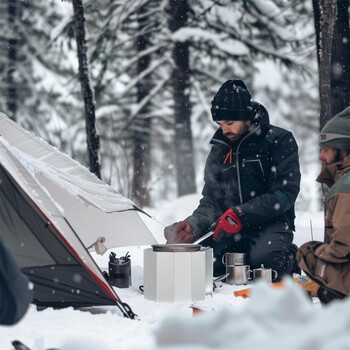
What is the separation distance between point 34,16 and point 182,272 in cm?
1433

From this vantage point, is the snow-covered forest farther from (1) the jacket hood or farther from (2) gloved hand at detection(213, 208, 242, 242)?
(1) the jacket hood

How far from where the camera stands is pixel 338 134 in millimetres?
3980

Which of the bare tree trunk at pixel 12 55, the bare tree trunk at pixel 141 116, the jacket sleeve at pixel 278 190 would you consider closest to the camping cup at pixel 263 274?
the jacket sleeve at pixel 278 190

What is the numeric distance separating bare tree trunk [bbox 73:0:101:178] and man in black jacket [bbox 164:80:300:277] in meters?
2.93

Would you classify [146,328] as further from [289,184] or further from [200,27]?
[200,27]

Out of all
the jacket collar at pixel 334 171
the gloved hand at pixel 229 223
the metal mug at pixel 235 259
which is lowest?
the metal mug at pixel 235 259

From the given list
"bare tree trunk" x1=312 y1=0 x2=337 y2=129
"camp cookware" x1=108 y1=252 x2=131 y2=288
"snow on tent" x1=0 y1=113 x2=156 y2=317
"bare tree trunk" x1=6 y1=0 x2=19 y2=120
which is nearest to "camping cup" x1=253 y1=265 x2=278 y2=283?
"camp cookware" x1=108 y1=252 x2=131 y2=288

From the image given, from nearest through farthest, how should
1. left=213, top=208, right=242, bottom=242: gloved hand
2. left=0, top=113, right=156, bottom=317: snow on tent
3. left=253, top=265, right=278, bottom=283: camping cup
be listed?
left=0, top=113, right=156, bottom=317: snow on tent, left=213, top=208, right=242, bottom=242: gloved hand, left=253, top=265, right=278, bottom=283: camping cup

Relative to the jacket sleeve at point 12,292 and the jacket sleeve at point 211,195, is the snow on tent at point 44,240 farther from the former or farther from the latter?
the jacket sleeve at point 12,292

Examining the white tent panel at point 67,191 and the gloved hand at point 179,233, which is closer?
the white tent panel at point 67,191

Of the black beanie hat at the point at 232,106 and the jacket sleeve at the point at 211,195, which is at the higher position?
the black beanie hat at the point at 232,106

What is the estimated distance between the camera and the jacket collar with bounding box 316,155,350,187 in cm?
394

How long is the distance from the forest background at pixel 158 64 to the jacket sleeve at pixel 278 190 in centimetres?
120

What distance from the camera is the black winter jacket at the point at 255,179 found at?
5.56 meters
